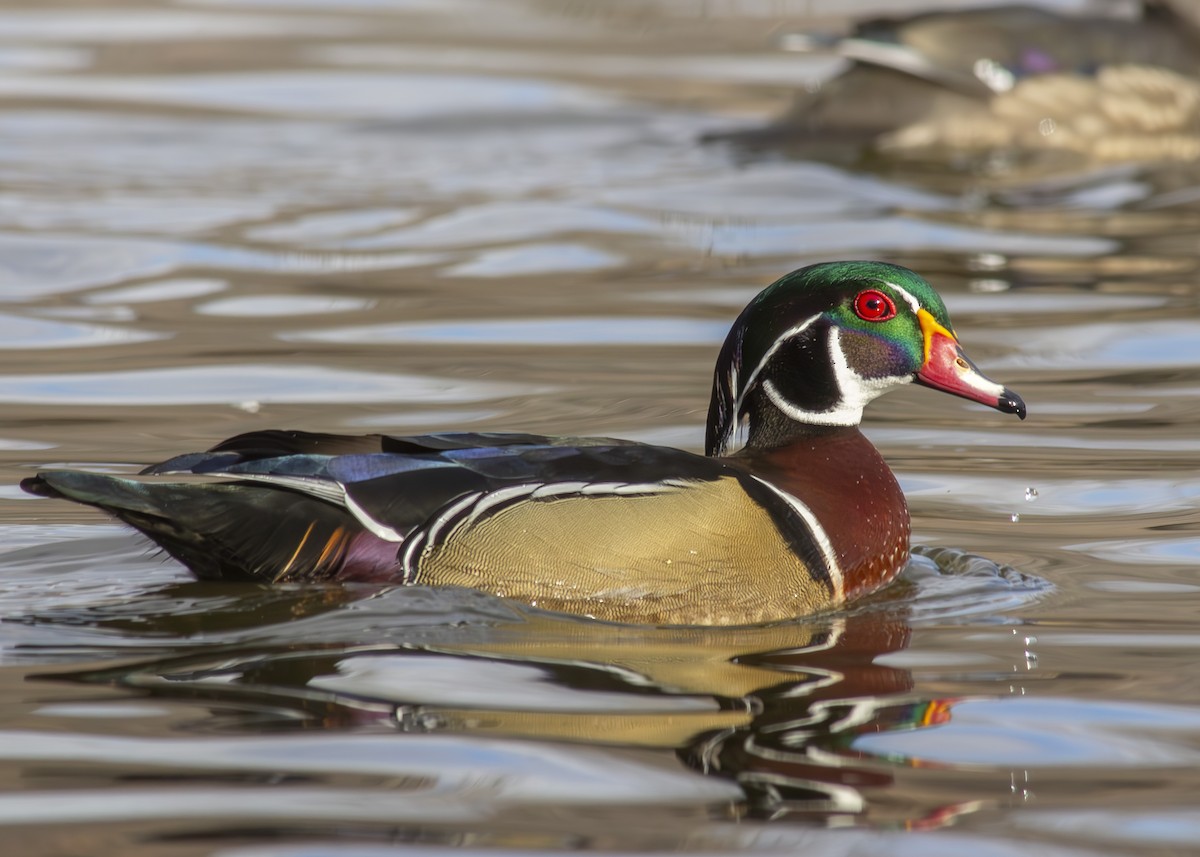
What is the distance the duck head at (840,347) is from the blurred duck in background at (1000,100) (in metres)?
7.63

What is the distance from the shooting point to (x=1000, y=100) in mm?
14117

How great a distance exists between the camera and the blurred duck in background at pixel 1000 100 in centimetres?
1400

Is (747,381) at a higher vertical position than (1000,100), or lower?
lower

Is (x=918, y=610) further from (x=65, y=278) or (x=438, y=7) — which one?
(x=438, y=7)

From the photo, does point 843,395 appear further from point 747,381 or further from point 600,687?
point 600,687

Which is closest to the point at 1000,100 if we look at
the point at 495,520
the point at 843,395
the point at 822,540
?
the point at 843,395

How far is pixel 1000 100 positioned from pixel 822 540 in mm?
8544

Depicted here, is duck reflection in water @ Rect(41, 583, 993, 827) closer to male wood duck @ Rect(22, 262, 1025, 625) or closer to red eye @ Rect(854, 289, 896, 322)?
male wood duck @ Rect(22, 262, 1025, 625)

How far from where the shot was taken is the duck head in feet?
20.9

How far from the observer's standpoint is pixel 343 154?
47.1 feet

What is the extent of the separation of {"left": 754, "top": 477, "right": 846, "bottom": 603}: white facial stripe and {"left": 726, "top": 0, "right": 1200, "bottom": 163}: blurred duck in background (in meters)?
8.03

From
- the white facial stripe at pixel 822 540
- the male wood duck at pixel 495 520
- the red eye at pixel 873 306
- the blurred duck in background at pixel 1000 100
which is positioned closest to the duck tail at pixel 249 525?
the male wood duck at pixel 495 520

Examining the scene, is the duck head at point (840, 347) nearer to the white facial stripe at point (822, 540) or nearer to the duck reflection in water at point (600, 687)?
the white facial stripe at point (822, 540)

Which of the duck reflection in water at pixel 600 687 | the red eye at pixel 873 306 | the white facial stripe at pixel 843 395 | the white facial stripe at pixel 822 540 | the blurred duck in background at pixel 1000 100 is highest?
the blurred duck in background at pixel 1000 100
